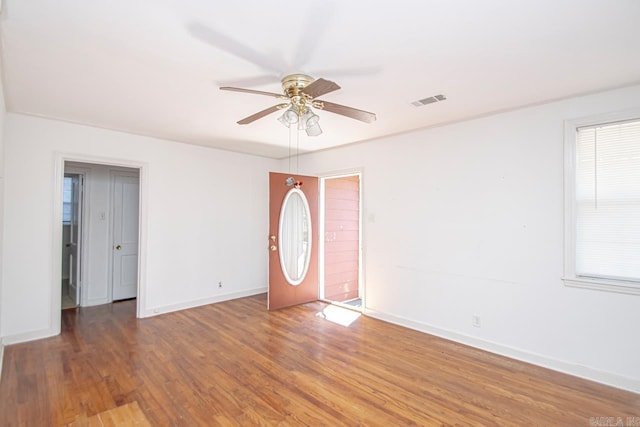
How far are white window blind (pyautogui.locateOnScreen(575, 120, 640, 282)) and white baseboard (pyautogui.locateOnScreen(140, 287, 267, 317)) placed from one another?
15.0 feet

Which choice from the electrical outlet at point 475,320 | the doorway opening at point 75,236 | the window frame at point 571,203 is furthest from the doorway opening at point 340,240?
the doorway opening at point 75,236

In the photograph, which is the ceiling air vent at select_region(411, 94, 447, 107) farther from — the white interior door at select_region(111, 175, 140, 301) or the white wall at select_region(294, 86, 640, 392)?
the white interior door at select_region(111, 175, 140, 301)

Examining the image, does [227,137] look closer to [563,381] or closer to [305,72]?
[305,72]

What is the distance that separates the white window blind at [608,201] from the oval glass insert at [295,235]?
346 centimetres

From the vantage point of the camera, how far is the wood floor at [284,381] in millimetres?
2262

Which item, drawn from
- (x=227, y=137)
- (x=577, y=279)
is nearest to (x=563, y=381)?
(x=577, y=279)

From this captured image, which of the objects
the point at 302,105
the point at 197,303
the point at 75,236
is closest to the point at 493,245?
the point at 302,105

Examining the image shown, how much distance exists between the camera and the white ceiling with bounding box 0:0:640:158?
1717mm

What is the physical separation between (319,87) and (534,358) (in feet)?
10.5

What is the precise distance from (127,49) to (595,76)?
347 centimetres

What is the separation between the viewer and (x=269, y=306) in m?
4.73

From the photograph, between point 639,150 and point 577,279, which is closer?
point 639,150

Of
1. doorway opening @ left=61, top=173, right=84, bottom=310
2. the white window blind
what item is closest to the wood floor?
the white window blind

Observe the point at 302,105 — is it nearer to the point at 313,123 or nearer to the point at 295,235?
the point at 313,123
